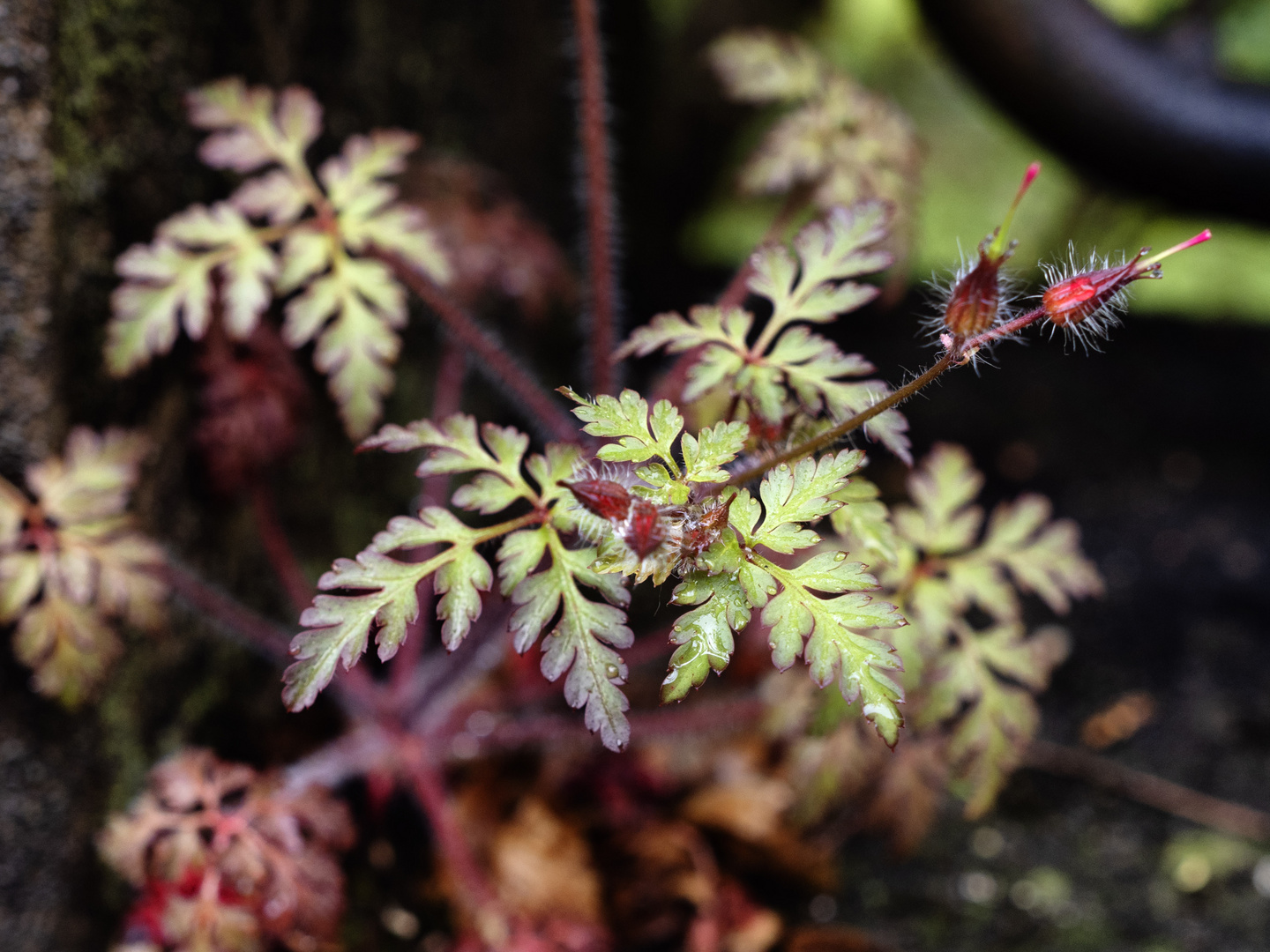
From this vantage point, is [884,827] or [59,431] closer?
[59,431]

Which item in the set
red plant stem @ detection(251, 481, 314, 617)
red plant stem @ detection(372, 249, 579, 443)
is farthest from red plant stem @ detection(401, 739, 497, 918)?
red plant stem @ detection(372, 249, 579, 443)

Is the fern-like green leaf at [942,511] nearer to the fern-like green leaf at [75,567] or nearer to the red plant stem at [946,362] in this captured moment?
the red plant stem at [946,362]

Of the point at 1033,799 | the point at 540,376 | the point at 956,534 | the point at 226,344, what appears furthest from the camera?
the point at 540,376

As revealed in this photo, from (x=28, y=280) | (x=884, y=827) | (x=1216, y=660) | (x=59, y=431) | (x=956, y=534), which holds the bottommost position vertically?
(x=884, y=827)

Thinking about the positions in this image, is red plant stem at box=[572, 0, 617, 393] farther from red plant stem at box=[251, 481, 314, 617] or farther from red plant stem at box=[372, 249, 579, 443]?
red plant stem at box=[251, 481, 314, 617]

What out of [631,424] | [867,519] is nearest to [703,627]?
[631,424]

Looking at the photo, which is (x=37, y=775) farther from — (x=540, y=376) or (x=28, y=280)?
(x=540, y=376)

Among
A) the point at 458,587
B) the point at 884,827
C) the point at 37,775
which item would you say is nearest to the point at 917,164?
the point at 458,587

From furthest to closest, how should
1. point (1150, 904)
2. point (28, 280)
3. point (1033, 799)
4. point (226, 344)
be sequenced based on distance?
point (1033, 799)
point (1150, 904)
point (226, 344)
point (28, 280)
